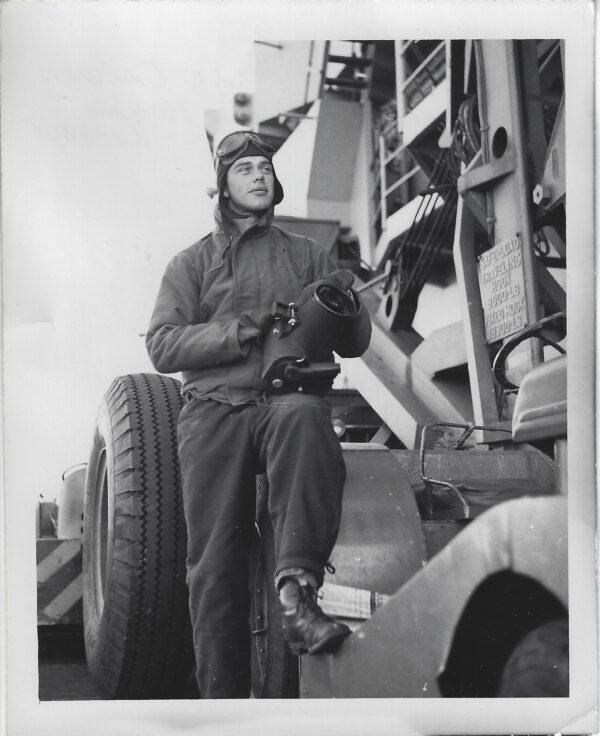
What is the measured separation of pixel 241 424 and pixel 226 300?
1.07 ft

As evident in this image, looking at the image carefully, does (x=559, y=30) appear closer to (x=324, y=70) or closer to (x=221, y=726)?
(x=324, y=70)

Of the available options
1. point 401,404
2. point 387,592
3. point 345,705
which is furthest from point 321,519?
point 401,404

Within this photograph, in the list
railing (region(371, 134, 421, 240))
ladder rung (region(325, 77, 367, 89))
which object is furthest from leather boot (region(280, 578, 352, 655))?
railing (region(371, 134, 421, 240))

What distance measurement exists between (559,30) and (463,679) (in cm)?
157

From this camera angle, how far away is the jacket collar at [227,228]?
8.02ft

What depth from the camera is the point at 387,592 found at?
2.18m

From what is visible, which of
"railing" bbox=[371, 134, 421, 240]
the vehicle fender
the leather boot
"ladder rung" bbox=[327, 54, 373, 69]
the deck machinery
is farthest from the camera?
"railing" bbox=[371, 134, 421, 240]

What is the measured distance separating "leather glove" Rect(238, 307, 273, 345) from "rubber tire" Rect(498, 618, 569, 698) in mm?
977

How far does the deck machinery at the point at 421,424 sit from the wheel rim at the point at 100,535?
10 millimetres

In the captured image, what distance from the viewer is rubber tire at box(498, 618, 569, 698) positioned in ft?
5.19

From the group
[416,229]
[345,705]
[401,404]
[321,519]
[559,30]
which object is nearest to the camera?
[345,705]

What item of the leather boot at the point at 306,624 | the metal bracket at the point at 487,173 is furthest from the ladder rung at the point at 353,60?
the leather boot at the point at 306,624

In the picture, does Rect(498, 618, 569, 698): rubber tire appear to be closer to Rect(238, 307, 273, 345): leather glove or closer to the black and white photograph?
the black and white photograph

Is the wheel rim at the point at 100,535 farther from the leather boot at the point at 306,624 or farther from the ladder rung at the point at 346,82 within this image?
the ladder rung at the point at 346,82
